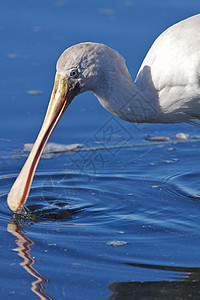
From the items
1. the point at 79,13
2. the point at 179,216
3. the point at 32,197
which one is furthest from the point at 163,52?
the point at 79,13

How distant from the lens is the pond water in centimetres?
457

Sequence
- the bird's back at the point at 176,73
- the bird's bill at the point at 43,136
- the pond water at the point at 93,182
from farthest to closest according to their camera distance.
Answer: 1. the bird's back at the point at 176,73
2. the bird's bill at the point at 43,136
3. the pond water at the point at 93,182

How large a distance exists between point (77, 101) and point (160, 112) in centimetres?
268

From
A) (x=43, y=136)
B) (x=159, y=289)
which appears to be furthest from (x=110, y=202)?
(x=159, y=289)

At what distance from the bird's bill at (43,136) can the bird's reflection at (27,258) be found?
219mm

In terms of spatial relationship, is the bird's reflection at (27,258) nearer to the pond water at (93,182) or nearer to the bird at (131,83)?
the pond water at (93,182)

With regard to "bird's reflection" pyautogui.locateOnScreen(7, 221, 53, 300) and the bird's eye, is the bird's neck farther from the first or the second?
"bird's reflection" pyautogui.locateOnScreen(7, 221, 53, 300)

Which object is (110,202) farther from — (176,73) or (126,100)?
(176,73)

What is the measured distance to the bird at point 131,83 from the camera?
5.21 meters

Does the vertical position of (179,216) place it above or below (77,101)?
below

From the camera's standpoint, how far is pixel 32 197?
5.95m

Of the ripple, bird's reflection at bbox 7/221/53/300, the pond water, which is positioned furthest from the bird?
the pond water

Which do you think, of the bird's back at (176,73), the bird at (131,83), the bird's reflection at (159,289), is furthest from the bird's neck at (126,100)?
the bird's reflection at (159,289)

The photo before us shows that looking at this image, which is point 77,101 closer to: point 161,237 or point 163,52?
point 163,52
